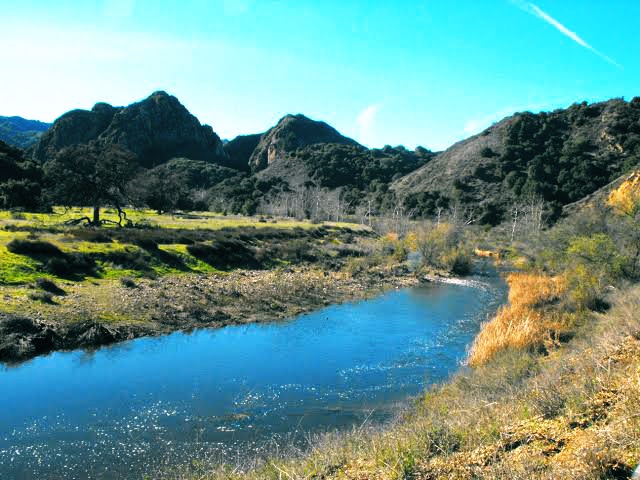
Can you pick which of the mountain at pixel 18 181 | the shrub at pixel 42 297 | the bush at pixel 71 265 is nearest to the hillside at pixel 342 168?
the mountain at pixel 18 181

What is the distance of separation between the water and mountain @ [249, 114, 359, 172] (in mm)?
143839

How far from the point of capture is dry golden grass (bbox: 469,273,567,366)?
19.4m

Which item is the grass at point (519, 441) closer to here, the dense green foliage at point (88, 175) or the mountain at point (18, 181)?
the dense green foliage at point (88, 175)

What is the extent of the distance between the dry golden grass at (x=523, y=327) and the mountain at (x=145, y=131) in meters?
143

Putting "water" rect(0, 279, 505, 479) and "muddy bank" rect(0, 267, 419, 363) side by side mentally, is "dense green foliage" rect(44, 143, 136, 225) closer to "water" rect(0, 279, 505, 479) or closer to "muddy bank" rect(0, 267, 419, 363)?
"muddy bank" rect(0, 267, 419, 363)

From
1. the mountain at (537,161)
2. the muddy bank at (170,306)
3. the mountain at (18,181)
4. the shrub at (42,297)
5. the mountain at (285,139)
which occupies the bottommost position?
the muddy bank at (170,306)

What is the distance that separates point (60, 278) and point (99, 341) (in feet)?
31.5

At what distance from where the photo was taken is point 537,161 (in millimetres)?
91125

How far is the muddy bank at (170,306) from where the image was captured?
67.5 ft

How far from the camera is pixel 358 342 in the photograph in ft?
79.3

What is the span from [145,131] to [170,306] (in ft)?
493

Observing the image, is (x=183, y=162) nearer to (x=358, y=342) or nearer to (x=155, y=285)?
(x=155, y=285)

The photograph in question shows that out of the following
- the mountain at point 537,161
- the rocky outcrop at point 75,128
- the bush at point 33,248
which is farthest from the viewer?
the rocky outcrop at point 75,128

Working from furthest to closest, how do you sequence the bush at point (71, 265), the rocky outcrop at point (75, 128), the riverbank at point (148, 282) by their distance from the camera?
the rocky outcrop at point (75, 128) → the bush at point (71, 265) → the riverbank at point (148, 282)
